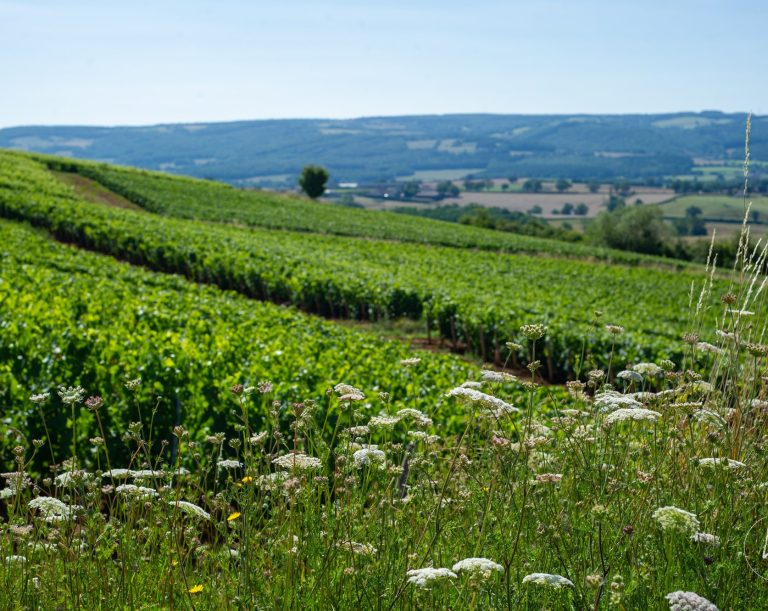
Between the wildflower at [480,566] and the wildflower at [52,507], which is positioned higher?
the wildflower at [480,566]

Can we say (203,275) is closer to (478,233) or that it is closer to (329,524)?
(329,524)

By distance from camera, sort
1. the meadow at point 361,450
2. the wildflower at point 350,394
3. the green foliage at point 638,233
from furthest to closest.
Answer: the green foliage at point 638,233, the wildflower at point 350,394, the meadow at point 361,450

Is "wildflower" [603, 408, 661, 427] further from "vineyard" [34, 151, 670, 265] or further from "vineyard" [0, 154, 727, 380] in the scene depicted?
"vineyard" [34, 151, 670, 265]

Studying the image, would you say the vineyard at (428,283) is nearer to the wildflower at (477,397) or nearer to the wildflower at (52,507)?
the wildflower at (477,397)

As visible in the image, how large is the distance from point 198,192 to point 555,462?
6356 cm

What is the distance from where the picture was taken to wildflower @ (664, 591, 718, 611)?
257 cm

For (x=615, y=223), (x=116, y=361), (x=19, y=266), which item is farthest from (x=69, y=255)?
(x=615, y=223)

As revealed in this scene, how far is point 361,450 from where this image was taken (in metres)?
4.02

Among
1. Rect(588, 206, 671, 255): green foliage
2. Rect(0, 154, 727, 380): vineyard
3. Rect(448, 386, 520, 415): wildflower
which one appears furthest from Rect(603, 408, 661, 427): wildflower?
Rect(588, 206, 671, 255): green foliage

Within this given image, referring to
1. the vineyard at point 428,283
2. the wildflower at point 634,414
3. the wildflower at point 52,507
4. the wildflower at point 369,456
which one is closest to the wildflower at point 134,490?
the wildflower at point 52,507

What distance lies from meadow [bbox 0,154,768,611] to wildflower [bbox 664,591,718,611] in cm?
1

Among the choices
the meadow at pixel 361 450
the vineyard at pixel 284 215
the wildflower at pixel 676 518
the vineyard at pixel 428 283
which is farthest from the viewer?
the vineyard at pixel 284 215

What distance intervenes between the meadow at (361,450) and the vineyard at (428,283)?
16 centimetres

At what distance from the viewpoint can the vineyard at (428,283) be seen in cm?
1973
